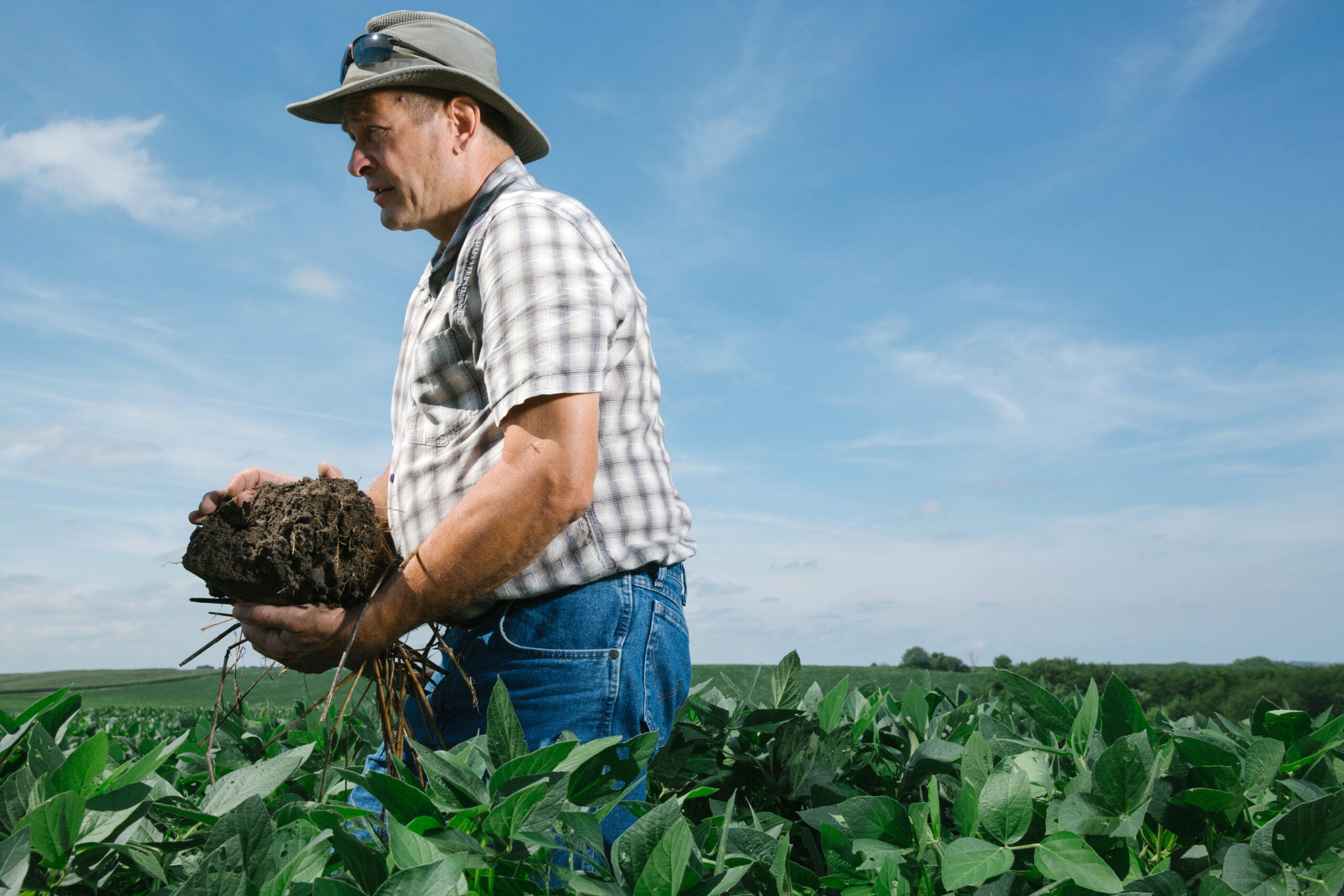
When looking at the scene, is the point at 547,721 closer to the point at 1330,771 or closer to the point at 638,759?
the point at 638,759

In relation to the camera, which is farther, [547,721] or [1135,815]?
[547,721]

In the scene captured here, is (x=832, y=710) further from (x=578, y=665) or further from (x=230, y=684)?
(x=230, y=684)

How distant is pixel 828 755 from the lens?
256 centimetres

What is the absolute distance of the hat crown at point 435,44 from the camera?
2682 mm

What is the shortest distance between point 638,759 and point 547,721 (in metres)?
0.66

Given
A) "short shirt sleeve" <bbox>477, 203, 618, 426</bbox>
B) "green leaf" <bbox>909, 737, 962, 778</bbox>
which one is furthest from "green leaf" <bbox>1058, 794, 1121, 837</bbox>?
"short shirt sleeve" <bbox>477, 203, 618, 426</bbox>

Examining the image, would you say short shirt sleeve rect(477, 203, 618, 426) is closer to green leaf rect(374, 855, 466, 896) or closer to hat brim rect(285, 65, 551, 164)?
hat brim rect(285, 65, 551, 164)

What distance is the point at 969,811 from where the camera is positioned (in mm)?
1596

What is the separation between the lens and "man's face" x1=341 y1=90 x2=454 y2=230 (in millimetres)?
2633

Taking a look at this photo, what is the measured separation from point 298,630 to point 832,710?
149 centimetres

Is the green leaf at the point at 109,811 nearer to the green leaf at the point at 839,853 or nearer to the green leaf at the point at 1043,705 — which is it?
the green leaf at the point at 839,853

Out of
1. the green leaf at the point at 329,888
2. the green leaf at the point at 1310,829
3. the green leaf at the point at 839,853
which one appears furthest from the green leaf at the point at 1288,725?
the green leaf at the point at 329,888

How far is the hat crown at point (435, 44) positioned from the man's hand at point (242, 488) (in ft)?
3.94

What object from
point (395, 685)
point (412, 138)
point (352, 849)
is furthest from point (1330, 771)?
point (412, 138)
